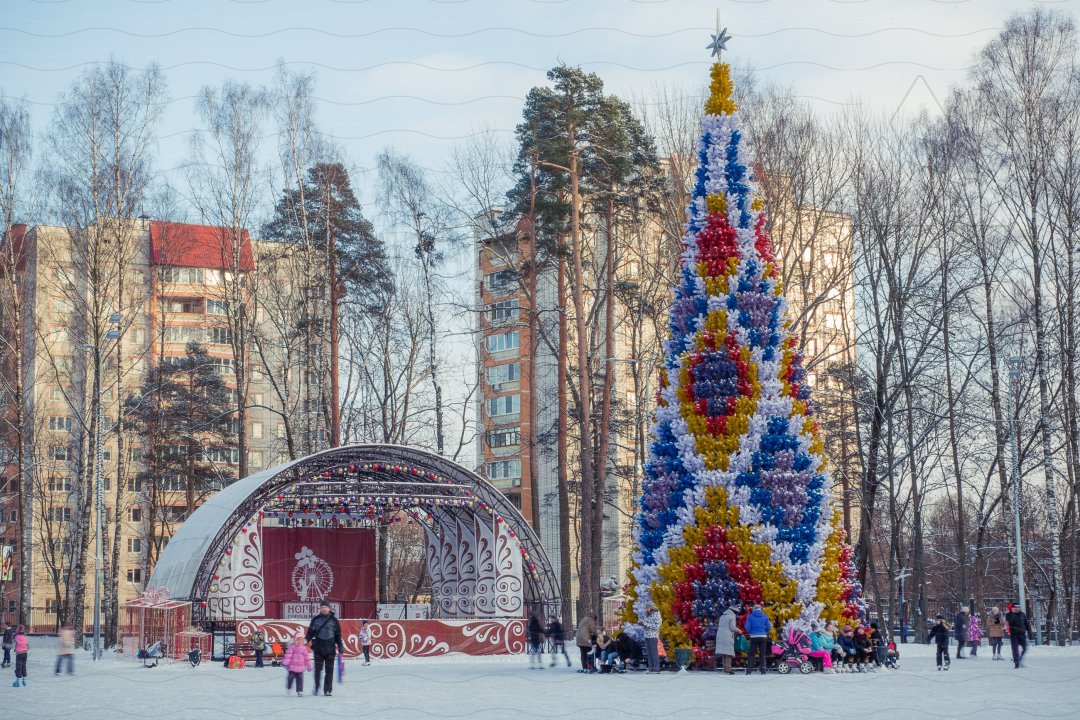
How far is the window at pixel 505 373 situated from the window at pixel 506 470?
15.7 ft

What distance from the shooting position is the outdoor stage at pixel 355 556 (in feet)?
109

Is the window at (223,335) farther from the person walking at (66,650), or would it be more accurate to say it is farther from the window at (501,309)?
the person walking at (66,650)

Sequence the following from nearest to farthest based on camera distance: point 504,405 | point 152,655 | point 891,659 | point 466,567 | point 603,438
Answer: point 891,659 → point 152,655 → point 466,567 → point 603,438 → point 504,405

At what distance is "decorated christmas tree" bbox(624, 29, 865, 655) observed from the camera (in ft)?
76.6

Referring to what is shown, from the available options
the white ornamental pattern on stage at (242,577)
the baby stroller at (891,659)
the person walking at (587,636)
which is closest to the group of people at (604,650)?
the person walking at (587,636)

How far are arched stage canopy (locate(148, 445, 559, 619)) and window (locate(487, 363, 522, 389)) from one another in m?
38.1

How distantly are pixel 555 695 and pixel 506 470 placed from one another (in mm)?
59259

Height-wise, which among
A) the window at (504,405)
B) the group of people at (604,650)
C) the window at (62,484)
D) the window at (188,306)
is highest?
the window at (188,306)

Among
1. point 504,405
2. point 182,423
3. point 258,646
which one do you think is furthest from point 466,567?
point 504,405

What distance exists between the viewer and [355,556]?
42750 millimetres

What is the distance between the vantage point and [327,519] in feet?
138

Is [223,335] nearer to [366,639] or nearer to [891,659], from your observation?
[366,639]

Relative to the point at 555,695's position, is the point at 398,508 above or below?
above

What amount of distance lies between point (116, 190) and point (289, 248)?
6267 millimetres
